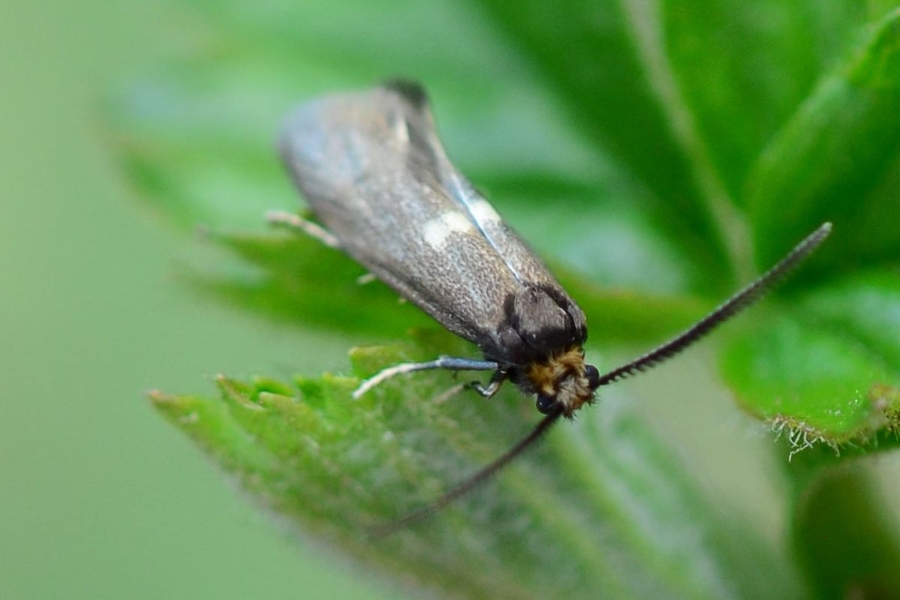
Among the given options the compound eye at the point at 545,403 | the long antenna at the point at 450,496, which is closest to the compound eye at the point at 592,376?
the compound eye at the point at 545,403

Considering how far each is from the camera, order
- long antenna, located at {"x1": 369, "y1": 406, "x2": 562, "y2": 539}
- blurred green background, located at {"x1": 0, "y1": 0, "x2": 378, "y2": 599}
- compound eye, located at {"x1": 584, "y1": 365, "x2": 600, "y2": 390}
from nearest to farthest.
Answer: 1. long antenna, located at {"x1": 369, "y1": 406, "x2": 562, "y2": 539}
2. compound eye, located at {"x1": 584, "y1": 365, "x2": 600, "y2": 390}
3. blurred green background, located at {"x1": 0, "y1": 0, "x2": 378, "y2": 599}

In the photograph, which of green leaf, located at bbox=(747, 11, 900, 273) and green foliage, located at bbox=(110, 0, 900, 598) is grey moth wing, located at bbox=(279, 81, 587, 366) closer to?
green foliage, located at bbox=(110, 0, 900, 598)

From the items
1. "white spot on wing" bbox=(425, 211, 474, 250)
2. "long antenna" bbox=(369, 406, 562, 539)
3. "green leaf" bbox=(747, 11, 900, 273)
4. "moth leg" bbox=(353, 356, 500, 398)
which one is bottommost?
"long antenna" bbox=(369, 406, 562, 539)

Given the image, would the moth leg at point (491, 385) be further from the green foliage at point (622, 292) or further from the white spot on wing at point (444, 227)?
the white spot on wing at point (444, 227)

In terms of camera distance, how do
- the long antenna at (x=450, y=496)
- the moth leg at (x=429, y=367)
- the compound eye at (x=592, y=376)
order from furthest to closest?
the compound eye at (x=592, y=376) → the long antenna at (x=450, y=496) → the moth leg at (x=429, y=367)

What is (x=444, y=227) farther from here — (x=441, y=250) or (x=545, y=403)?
(x=545, y=403)

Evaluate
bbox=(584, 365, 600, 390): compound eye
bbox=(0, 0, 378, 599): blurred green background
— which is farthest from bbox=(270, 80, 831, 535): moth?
bbox=(0, 0, 378, 599): blurred green background

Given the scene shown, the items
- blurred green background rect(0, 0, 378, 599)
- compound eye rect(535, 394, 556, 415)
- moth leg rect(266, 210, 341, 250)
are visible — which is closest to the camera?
compound eye rect(535, 394, 556, 415)
